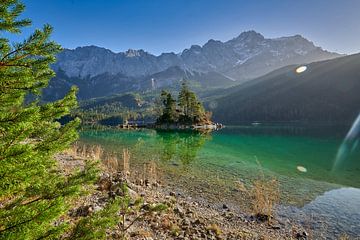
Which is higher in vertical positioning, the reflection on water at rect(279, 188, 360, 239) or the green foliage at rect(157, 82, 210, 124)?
the green foliage at rect(157, 82, 210, 124)

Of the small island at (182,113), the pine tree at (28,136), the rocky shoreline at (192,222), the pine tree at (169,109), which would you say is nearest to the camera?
the pine tree at (28,136)

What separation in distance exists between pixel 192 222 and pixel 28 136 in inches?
418

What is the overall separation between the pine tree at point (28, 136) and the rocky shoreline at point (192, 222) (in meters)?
5.23

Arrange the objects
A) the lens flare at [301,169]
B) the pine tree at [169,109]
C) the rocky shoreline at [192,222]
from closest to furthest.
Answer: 1. the rocky shoreline at [192,222]
2. the lens flare at [301,169]
3. the pine tree at [169,109]

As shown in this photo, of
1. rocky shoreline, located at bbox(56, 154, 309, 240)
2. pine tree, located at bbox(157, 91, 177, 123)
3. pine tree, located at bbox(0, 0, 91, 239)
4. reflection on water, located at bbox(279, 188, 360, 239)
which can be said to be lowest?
reflection on water, located at bbox(279, 188, 360, 239)

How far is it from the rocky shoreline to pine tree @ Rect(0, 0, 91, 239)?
5.23m

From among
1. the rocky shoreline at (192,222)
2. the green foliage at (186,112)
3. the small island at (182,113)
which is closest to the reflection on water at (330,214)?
the rocky shoreline at (192,222)

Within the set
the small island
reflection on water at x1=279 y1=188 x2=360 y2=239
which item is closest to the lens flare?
reflection on water at x1=279 y1=188 x2=360 y2=239

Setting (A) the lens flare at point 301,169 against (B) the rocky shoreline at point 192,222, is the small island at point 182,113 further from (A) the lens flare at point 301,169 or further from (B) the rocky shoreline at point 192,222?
(B) the rocky shoreline at point 192,222

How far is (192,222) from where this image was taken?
12.5m

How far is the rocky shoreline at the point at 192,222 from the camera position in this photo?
10.6 meters

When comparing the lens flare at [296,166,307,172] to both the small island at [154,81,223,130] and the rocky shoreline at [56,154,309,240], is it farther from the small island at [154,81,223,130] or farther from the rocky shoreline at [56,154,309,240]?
the small island at [154,81,223,130]

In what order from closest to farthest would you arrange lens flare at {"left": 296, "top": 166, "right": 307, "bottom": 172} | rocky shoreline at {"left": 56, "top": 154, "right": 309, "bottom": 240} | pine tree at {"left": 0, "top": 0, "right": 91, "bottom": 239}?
pine tree at {"left": 0, "top": 0, "right": 91, "bottom": 239} < rocky shoreline at {"left": 56, "top": 154, "right": 309, "bottom": 240} < lens flare at {"left": 296, "top": 166, "right": 307, "bottom": 172}

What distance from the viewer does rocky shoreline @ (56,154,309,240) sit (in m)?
10.6
